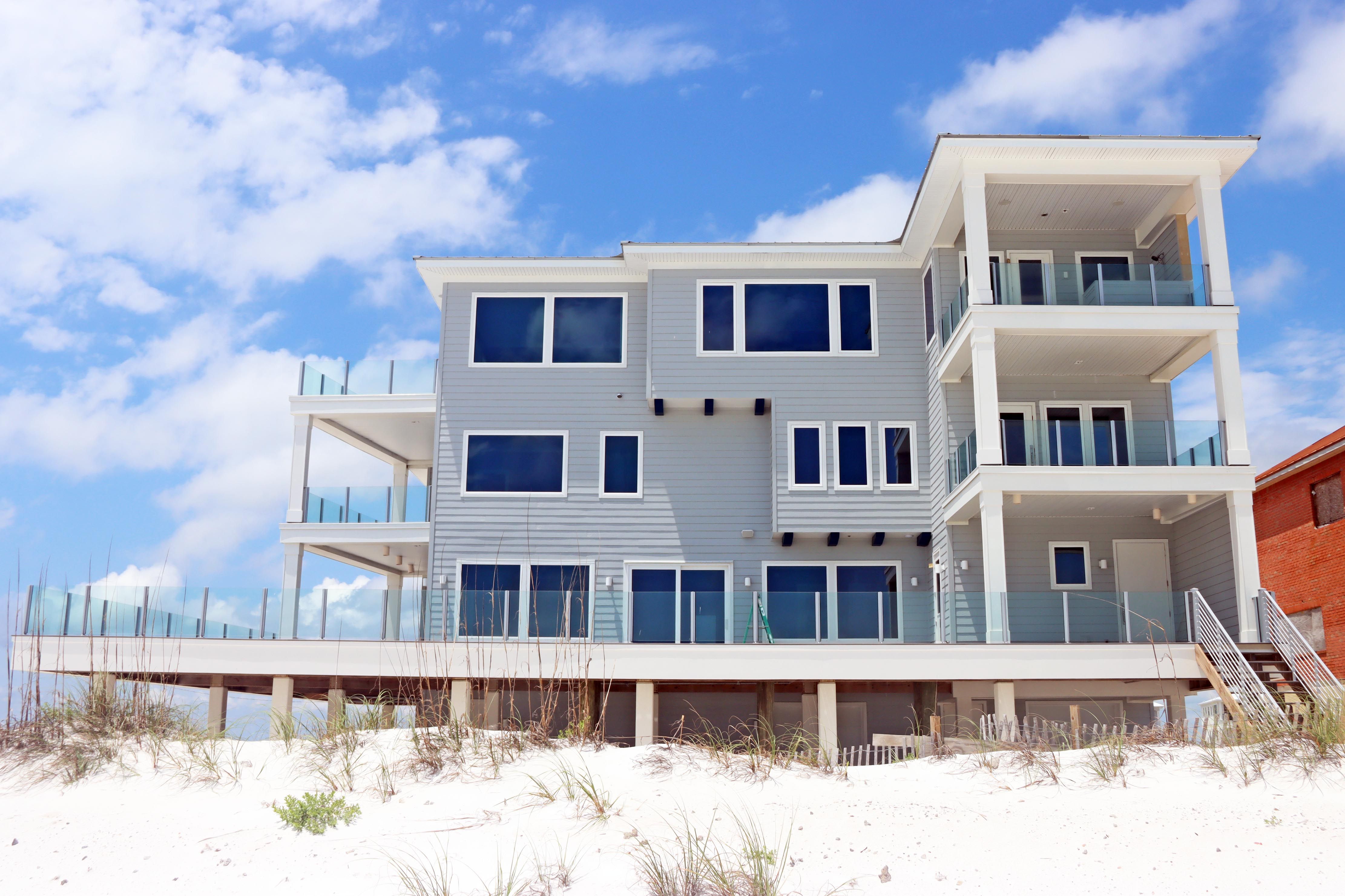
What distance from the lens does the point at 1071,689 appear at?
61.3 feet

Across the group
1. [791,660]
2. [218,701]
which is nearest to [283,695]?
[218,701]

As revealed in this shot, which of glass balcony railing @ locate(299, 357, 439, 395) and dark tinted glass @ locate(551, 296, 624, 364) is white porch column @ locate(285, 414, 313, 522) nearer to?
glass balcony railing @ locate(299, 357, 439, 395)

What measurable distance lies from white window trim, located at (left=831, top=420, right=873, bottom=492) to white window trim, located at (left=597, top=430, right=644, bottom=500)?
12.3ft

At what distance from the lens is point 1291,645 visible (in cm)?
1753

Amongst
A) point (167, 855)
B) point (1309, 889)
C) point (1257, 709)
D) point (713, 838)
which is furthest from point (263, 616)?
point (1309, 889)

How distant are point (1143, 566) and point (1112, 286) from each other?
5.37 metres

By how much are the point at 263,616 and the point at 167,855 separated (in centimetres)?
1095

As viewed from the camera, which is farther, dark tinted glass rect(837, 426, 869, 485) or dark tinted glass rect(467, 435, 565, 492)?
dark tinted glass rect(467, 435, 565, 492)

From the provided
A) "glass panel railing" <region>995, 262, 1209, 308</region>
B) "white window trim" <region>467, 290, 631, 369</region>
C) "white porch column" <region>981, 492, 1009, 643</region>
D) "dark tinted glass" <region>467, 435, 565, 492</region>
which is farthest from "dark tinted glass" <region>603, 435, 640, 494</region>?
"glass panel railing" <region>995, 262, 1209, 308</region>

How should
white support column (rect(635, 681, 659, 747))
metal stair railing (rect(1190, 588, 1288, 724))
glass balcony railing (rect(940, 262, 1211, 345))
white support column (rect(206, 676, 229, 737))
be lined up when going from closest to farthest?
1. metal stair railing (rect(1190, 588, 1288, 724))
2. white support column (rect(635, 681, 659, 747))
3. white support column (rect(206, 676, 229, 737))
4. glass balcony railing (rect(940, 262, 1211, 345))

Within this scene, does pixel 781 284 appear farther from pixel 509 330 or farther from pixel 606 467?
pixel 509 330

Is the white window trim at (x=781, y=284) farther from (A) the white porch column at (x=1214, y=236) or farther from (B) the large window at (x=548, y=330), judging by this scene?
(A) the white porch column at (x=1214, y=236)

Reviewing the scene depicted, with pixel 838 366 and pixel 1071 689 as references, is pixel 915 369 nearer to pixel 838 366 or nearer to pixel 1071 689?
pixel 838 366

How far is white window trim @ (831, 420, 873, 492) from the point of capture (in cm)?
2239
